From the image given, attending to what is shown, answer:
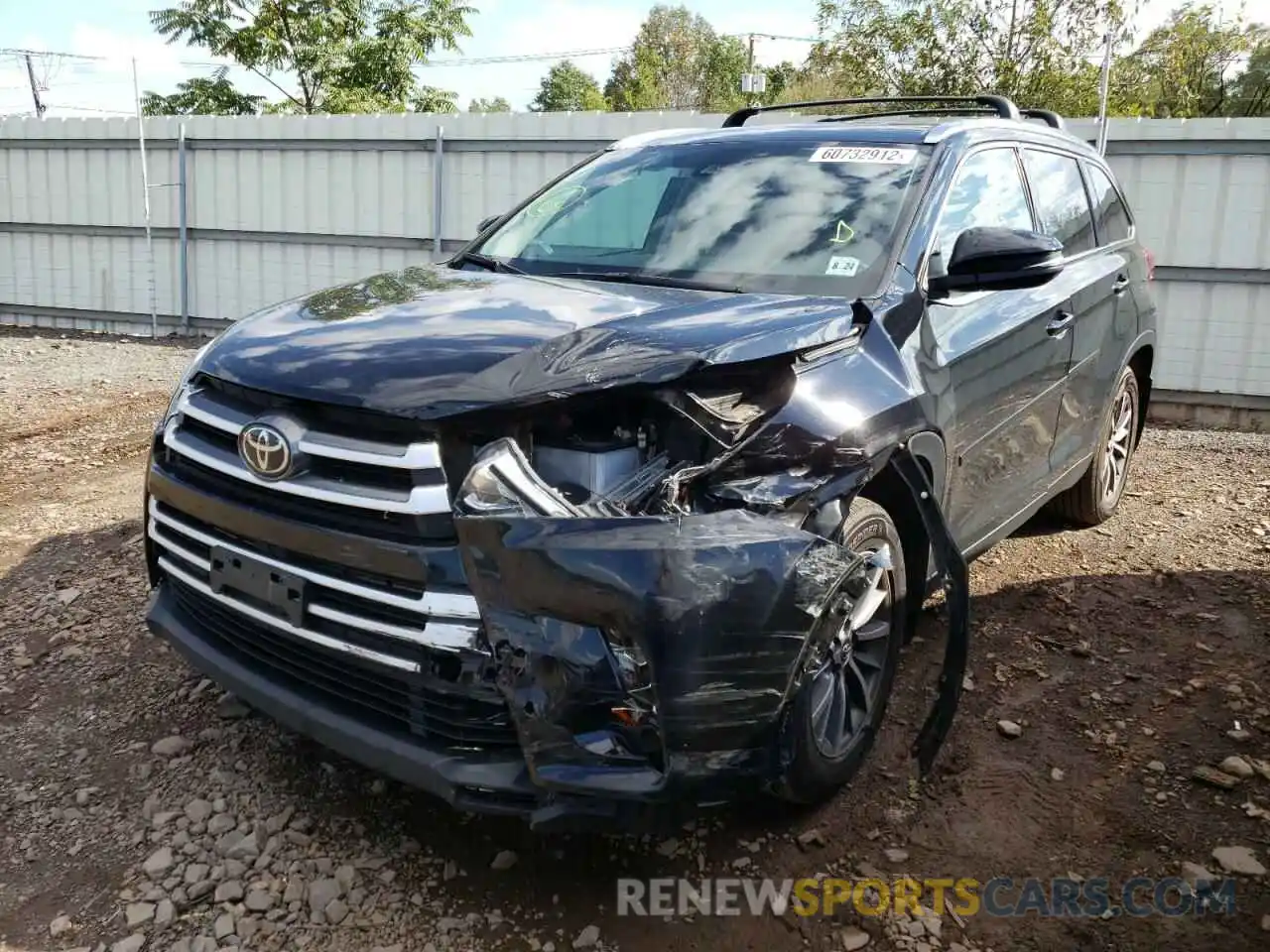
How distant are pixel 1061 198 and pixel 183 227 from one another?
962 centimetres

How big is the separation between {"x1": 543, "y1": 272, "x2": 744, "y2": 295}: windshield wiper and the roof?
2.74 ft

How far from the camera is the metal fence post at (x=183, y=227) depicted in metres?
11.0

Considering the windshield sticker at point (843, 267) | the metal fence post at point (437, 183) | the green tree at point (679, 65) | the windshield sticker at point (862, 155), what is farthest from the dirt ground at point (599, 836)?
the green tree at point (679, 65)

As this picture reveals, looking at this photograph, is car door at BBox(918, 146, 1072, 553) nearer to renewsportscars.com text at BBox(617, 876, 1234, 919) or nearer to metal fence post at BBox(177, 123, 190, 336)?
renewsportscars.com text at BBox(617, 876, 1234, 919)

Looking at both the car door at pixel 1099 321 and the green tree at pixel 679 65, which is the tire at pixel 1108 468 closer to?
the car door at pixel 1099 321

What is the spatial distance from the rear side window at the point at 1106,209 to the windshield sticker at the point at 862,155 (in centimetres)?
163

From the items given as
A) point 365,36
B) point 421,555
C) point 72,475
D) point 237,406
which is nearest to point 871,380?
point 421,555

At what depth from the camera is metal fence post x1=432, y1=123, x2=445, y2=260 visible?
9.89 m

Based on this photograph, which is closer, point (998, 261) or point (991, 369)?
point (998, 261)

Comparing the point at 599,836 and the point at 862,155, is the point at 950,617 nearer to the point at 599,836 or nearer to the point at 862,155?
the point at 599,836

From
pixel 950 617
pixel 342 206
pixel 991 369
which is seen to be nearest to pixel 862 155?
pixel 991 369

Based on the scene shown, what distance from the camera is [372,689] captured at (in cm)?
233

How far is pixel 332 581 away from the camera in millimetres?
2299

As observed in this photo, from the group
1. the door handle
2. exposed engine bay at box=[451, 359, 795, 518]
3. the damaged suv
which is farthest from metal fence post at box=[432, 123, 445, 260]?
exposed engine bay at box=[451, 359, 795, 518]
